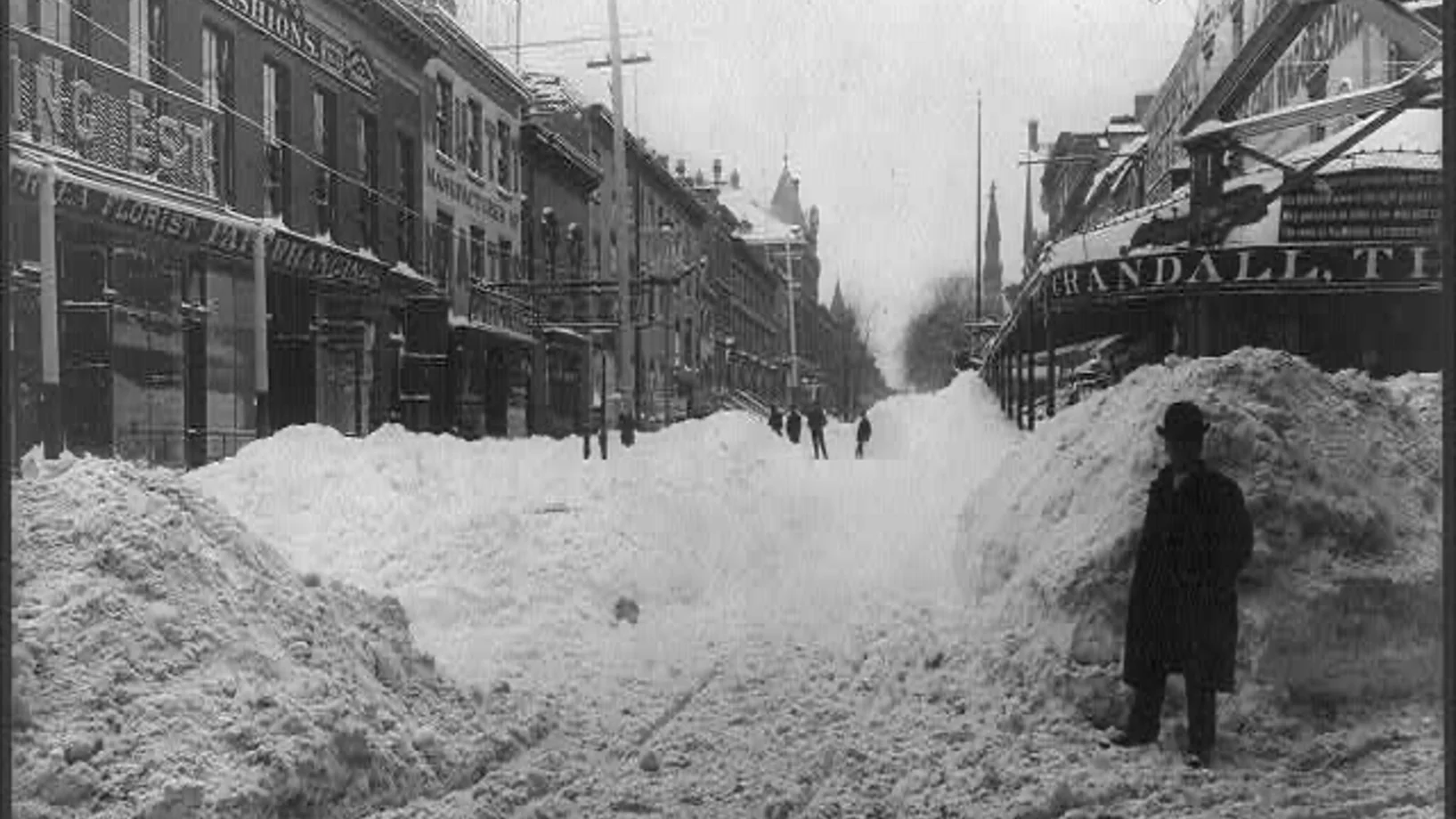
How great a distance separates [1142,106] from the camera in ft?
18.1

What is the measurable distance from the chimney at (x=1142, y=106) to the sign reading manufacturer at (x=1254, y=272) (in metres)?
0.71

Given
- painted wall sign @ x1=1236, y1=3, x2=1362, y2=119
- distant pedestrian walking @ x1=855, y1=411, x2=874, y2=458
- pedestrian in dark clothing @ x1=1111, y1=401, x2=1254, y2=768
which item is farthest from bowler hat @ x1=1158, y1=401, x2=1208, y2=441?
distant pedestrian walking @ x1=855, y1=411, x2=874, y2=458

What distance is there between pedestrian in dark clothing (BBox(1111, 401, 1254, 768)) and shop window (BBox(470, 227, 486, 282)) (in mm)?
2953

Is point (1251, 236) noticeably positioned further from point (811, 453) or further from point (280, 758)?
point (280, 758)

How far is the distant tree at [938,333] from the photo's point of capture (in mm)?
5734

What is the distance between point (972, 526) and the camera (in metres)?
7.32

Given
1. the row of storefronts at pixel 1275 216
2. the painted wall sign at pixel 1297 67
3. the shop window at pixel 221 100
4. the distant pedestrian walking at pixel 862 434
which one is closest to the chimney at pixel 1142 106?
the row of storefronts at pixel 1275 216

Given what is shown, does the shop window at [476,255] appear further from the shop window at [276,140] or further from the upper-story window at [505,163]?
the shop window at [276,140]

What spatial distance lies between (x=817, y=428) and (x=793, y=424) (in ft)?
0.54

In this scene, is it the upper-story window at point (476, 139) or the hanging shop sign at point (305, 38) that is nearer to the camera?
the hanging shop sign at point (305, 38)

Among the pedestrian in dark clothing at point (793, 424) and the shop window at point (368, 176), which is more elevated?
the shop window at point (368, 176)

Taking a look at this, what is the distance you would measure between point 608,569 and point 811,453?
2804 millimetres

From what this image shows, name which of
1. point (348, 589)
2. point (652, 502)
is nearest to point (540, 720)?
point (348, 589)

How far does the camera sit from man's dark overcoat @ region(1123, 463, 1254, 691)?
458cm
